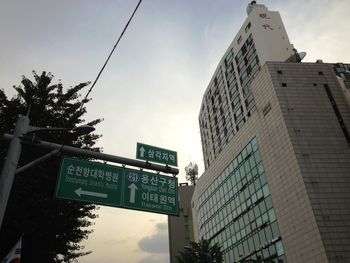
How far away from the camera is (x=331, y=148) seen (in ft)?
110

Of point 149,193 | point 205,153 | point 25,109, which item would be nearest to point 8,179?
point 149,193

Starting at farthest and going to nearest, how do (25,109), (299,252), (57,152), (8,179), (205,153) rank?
(205,153) → (299,252) → (25,109) → (57,152) → (8,179)

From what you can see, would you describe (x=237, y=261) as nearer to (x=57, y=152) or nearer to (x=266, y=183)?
(x=266, y=183)

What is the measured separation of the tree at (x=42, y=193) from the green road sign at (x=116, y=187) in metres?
3.76

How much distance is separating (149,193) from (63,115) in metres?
7.02

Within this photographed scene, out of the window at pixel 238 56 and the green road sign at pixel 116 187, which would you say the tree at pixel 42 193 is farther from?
the window at pixel 238 56

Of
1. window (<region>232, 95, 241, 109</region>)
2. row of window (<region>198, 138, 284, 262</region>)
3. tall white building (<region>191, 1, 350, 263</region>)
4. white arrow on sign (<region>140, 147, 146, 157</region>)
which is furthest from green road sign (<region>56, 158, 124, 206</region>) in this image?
window (<region>232, 95, 241, 109</region>)

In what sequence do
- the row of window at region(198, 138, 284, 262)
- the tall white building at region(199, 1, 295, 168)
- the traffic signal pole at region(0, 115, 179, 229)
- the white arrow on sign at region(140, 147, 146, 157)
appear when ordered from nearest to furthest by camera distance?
1. the traffic signal pole at region(0, 115, 179, 229)
2. the white arrow on sign at region(140, 147, 146, 157)
3. the row of window at region(198, 138, 284, 262)
4. the tall white building at region(199, 1, 295, 168)

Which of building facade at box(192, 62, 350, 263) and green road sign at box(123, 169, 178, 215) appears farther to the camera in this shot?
building facade at box(192, 62, 350, 263)

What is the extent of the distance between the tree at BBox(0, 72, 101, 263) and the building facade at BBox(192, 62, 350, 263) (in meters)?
22.1

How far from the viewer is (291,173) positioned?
32531mm

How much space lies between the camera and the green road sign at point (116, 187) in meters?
9.20

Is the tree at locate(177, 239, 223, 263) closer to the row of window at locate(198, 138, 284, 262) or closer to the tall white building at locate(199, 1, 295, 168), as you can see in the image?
the row of window at locate(198, 138, 284, 262)

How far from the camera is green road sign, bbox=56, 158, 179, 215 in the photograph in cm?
920
